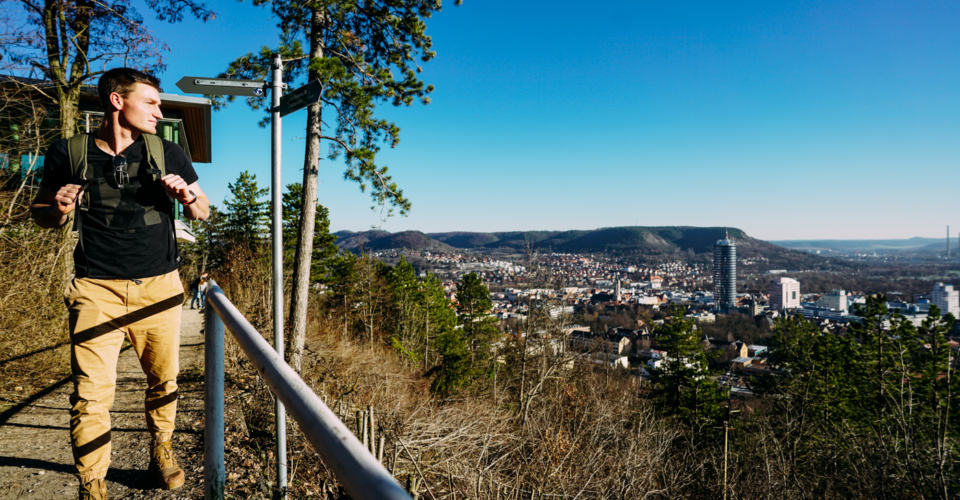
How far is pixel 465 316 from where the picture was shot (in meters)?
37.7

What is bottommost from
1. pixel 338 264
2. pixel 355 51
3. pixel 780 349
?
pixel 780 349

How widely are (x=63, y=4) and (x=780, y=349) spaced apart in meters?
38.7

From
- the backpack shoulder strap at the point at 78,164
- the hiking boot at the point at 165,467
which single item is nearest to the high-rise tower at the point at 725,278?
the hiking boot at the point at 165,467

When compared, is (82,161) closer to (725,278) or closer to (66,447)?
(66,447)

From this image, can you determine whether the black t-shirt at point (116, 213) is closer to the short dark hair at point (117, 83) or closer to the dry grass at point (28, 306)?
the short dark hair at point (117, 83)

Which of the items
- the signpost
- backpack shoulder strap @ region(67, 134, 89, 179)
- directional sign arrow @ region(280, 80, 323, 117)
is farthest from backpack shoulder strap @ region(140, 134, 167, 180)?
directional sign arrow @ region(280, 80, 323, 117)

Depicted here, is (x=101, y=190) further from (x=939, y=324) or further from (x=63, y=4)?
(x=939, y=324)

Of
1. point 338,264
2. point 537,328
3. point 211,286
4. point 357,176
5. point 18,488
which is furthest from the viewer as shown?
point 338,264

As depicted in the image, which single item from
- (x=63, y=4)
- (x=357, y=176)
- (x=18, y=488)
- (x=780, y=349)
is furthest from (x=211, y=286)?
(x=780, y=349)

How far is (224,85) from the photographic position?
372cm

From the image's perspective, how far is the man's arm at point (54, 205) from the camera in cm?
191

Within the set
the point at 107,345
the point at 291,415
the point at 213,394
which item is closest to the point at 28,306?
the point at 107,345

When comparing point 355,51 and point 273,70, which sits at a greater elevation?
point 355,51

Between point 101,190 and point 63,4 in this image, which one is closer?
point 101,190
